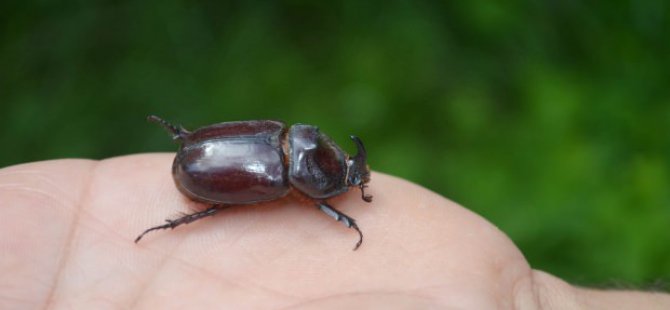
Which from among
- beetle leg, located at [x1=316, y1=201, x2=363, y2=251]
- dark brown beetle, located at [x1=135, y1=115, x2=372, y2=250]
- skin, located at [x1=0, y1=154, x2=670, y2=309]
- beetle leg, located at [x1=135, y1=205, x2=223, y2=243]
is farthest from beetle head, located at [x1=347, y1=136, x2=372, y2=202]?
beetle leg, located at [x1=135, y1=205, x2=223, y2=243]

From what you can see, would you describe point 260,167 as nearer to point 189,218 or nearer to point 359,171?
point 189,218

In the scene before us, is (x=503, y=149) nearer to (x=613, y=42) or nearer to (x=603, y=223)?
(x=603, y=223)

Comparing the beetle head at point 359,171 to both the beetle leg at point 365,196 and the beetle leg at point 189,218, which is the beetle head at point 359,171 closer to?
the beetle leg at point 365,196

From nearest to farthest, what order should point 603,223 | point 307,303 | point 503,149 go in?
1. point 307,303
2. point 603,223
3. point 503,149

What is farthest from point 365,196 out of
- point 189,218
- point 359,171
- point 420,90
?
point 420,90

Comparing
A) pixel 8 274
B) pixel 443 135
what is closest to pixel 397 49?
pixel 443 135

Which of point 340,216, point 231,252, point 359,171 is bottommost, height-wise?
point 231,252

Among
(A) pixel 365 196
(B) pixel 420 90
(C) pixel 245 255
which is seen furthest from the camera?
(B) pixel 420 90
